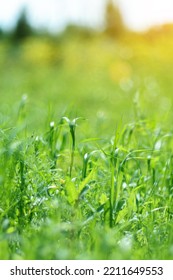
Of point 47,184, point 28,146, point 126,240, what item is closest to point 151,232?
point 126,240

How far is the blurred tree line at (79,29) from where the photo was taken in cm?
3158

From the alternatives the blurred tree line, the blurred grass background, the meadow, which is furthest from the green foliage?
the meadow

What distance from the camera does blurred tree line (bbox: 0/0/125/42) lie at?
31.6 metres

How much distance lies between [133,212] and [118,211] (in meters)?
0.10

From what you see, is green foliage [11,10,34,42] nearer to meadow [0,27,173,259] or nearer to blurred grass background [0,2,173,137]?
blurred grass background [0,2,173,137]

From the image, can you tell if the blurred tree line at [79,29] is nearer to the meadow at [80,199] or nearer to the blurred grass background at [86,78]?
the blurred grass background at [86,78]

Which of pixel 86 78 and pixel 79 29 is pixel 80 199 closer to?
pixel 86 78

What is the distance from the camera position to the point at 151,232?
258 centimetres

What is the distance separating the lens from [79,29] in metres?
36.4

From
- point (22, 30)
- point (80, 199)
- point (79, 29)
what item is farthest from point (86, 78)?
point (79, 29)

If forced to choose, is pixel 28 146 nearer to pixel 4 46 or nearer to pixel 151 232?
pixel 151 232

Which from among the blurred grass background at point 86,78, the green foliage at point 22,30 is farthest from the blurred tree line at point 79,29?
the blurred grass background at point 86,78

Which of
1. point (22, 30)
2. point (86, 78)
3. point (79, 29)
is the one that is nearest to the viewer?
point (86, 78)

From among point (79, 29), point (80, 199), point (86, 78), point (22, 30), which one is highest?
point (79, 29)
